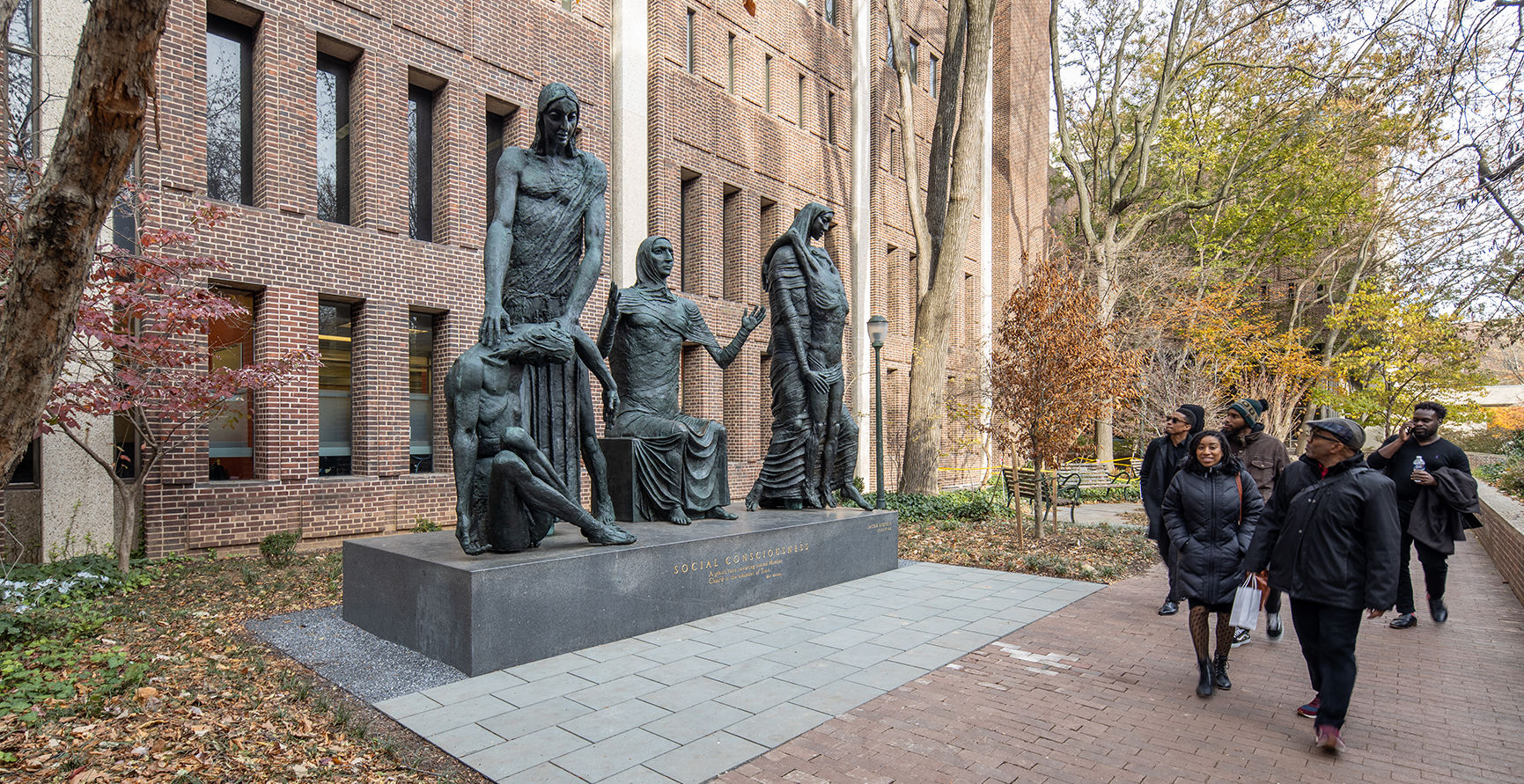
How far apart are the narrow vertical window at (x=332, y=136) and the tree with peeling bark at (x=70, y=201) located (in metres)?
11.4

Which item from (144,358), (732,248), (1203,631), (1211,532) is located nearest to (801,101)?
(732,248)

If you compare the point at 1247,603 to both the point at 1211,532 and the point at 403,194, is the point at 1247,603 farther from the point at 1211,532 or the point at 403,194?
the point at 403,194

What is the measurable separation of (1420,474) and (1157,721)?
4152mm

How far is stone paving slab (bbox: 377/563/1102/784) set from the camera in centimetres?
384

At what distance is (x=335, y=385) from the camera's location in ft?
39.1

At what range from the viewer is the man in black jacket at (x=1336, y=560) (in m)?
3.95

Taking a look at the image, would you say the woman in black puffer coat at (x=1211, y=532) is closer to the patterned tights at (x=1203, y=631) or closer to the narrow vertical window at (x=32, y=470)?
the patterned tights at (x=1203, y=631)

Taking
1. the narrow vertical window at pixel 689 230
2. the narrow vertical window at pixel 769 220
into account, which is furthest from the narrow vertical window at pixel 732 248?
the narrow vertical window at pixel 769 220

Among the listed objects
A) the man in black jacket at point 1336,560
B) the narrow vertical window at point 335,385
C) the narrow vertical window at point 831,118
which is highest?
the narrow vertical window at point 831,118

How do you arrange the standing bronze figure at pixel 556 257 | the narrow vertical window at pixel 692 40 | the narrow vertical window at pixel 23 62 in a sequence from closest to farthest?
the standing bronze figure at pixel 556 257
the narrow vertical window at pixel 23 62
the narrow vertical window at pixel 692 40

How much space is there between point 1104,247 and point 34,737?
25624 millimetres

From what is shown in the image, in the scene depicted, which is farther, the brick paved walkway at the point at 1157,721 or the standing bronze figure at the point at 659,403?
the standing bronze figure at the point at 659,403

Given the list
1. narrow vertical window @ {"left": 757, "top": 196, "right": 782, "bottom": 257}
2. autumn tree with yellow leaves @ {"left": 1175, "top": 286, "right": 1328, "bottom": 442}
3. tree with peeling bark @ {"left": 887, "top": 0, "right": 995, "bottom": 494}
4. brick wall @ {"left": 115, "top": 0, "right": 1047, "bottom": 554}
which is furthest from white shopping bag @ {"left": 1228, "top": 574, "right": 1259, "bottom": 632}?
autumn tree with yellow leaves @ {"left": 1175, "top": 286, "right": 1328, "bottom": 442}

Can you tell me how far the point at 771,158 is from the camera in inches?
751
